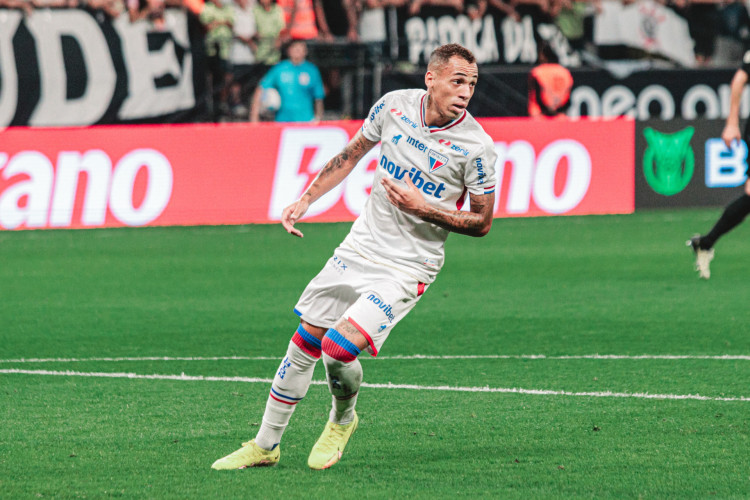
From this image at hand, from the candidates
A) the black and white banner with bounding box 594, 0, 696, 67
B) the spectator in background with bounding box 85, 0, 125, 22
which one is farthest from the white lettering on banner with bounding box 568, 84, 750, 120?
the spectator in background with bounding box 85, 0, 125, 22

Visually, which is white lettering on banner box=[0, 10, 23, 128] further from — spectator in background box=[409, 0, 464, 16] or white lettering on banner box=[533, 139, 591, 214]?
white lettering on banner box=[533, 139, 591, 214]

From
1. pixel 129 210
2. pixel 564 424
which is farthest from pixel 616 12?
pixel 564 424

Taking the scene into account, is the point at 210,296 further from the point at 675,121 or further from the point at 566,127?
the point at 675,121

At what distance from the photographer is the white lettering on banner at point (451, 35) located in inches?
794

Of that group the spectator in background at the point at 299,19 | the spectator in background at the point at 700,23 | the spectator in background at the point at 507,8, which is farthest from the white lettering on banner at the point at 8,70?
the spectator in background at the point at 700,23

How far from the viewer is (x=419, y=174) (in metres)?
5.50

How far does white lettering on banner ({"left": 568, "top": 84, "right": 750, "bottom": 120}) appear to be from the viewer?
20.9m

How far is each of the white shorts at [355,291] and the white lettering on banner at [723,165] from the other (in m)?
14.0

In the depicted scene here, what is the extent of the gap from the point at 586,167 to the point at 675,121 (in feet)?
5.24

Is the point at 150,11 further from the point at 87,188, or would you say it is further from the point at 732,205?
the point at 732,205

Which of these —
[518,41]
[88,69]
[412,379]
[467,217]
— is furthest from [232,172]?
[467,217]

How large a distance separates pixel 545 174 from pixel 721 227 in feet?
23.8

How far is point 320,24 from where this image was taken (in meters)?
19.9

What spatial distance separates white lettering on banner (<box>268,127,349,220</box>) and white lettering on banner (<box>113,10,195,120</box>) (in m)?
2.08
